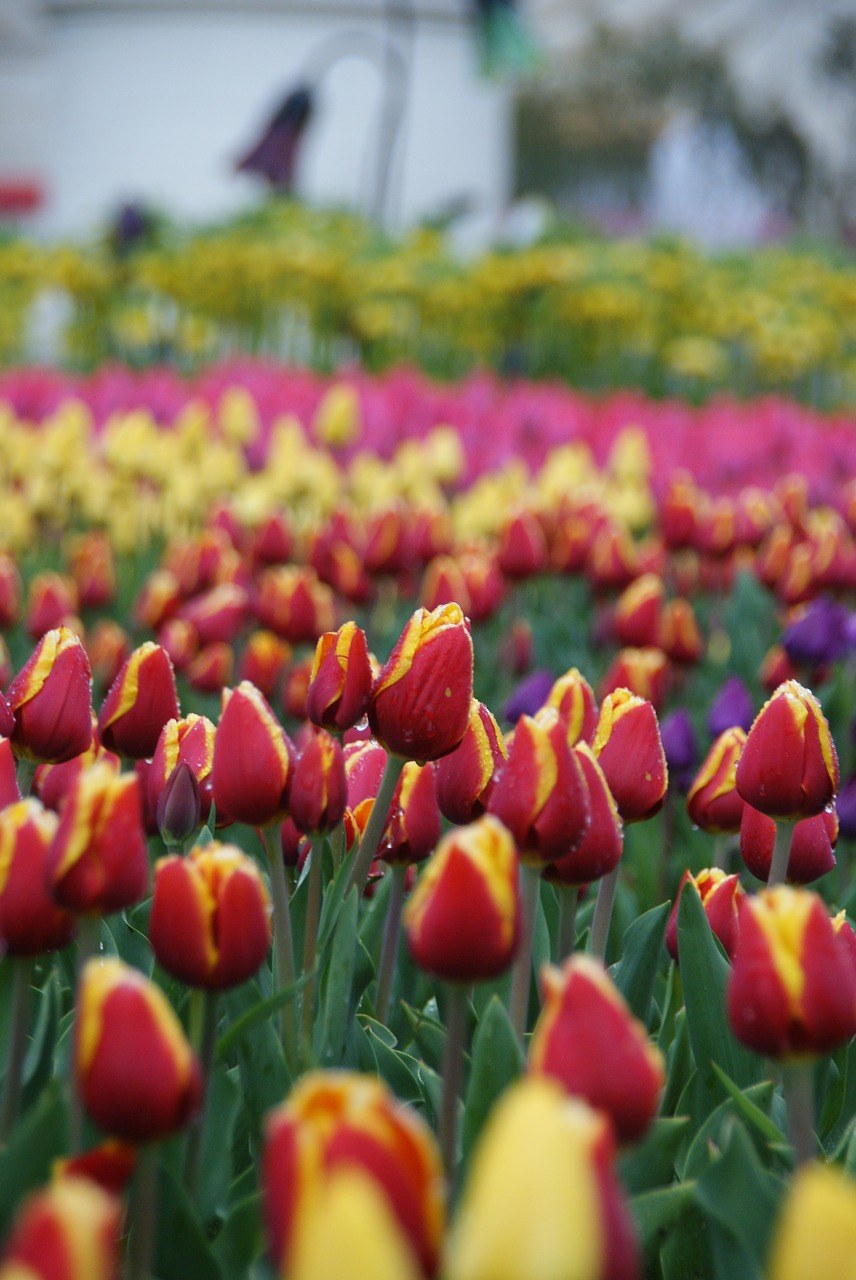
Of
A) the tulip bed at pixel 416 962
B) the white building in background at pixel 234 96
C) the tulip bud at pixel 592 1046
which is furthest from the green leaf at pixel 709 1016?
the white building in background at pixel 234 96

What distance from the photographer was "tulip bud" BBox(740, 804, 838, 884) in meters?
1.37

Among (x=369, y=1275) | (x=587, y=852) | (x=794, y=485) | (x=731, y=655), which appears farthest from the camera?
(x=794, y=485)

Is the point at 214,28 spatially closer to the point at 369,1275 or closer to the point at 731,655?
the point at 731,655

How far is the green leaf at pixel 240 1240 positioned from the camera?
991 mm

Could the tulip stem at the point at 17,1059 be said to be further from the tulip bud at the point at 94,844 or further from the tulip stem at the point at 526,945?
the tulip stem at the point at 526,945

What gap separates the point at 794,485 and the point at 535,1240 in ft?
10.1

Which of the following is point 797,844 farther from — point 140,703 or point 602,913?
point 140,703

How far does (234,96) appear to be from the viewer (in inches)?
678

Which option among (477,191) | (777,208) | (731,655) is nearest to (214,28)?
(477,191)

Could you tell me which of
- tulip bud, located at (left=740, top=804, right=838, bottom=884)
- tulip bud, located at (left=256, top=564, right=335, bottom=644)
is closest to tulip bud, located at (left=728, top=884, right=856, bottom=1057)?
tulip bud, located at (left=740, top=804, right=838, bottom=884)

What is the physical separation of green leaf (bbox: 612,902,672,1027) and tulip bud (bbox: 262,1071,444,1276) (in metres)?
0.70

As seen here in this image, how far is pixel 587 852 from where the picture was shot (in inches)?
44.3

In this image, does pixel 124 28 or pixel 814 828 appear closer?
pixel 814 828

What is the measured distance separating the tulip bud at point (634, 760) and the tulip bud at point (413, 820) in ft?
0.48
